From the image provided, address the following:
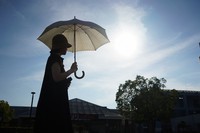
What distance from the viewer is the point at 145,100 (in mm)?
37406

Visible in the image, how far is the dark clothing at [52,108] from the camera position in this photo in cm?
313

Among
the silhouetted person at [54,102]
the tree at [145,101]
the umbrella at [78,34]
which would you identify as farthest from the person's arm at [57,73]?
the tree at [145,101]

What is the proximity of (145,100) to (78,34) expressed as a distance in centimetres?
3319

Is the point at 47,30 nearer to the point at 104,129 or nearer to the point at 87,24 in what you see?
the point at 87,24

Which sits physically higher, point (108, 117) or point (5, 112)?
point (5, 112)

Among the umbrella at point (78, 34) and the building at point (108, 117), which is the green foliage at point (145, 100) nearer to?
the building at point (108, 117)

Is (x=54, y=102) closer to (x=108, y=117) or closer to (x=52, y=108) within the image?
(x=52, y=108)

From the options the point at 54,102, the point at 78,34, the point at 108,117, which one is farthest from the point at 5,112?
the point at 54,102

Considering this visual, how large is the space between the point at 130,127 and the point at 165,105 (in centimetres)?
1088

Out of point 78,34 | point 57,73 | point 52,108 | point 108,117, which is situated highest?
point 78,34

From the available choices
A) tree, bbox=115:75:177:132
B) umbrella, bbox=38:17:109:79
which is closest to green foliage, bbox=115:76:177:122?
tree, bbox=115:75:177:132

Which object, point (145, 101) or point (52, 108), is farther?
point (145, 101)

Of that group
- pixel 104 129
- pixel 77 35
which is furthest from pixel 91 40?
pixel 104 129

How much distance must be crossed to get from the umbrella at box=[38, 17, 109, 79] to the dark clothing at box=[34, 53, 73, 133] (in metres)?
2.13
